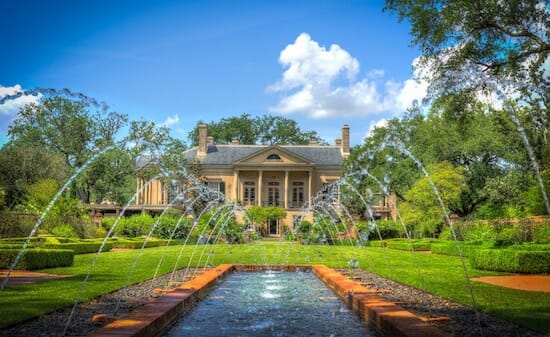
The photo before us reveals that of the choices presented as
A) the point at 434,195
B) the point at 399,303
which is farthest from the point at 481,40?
the point at 434,195

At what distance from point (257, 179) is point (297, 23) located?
110ft

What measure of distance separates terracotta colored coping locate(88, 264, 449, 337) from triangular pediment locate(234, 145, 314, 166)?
1445 inches

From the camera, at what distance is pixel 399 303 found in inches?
300

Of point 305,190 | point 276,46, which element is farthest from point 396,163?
point 276,46

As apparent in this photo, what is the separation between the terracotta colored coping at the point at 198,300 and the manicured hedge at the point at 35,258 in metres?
5.67

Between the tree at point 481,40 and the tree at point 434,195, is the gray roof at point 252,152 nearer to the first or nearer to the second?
the tree at point 434,195

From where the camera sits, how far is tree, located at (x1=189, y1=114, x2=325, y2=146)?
67062 mm

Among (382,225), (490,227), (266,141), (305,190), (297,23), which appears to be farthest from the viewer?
(266,141)

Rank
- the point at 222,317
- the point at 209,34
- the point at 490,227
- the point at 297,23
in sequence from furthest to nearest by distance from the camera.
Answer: the point at 490,227 → the point at 297,23 → the point at 209,34 → the point at 222,317

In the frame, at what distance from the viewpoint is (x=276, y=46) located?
18375mm

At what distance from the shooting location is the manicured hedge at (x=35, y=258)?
1305 cm

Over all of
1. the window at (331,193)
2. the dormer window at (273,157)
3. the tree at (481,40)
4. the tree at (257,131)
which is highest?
the tree at (257,131)

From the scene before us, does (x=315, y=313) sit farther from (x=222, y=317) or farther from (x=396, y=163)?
(x=396, y=163)

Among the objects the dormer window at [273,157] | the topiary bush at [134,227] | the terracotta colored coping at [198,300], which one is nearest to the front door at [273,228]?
the dormer window at [273,157]
